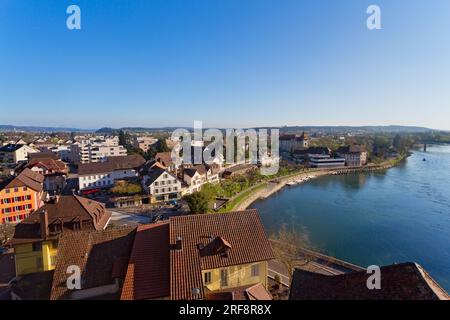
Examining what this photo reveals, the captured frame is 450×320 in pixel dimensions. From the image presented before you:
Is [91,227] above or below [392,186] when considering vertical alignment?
above

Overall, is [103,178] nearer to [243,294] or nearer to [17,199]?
[17,199]

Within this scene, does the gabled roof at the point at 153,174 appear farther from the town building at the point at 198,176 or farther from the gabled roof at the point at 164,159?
the gabled roof at the point at 164,159

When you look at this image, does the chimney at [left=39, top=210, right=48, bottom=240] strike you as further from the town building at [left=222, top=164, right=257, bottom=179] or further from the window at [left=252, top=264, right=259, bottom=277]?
the town building at [left=222, top=164, right=257, bottom=179]

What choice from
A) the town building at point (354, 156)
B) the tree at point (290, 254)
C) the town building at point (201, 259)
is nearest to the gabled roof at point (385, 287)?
the town building at point (201, 259)

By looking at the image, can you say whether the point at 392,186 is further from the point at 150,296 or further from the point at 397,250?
the point at 150,296

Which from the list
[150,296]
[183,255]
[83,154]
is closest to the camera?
[150,296]

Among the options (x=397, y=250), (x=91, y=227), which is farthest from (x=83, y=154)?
(x=397, y=250)

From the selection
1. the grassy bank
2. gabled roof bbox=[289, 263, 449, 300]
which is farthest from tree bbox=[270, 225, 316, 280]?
the grassy bank
